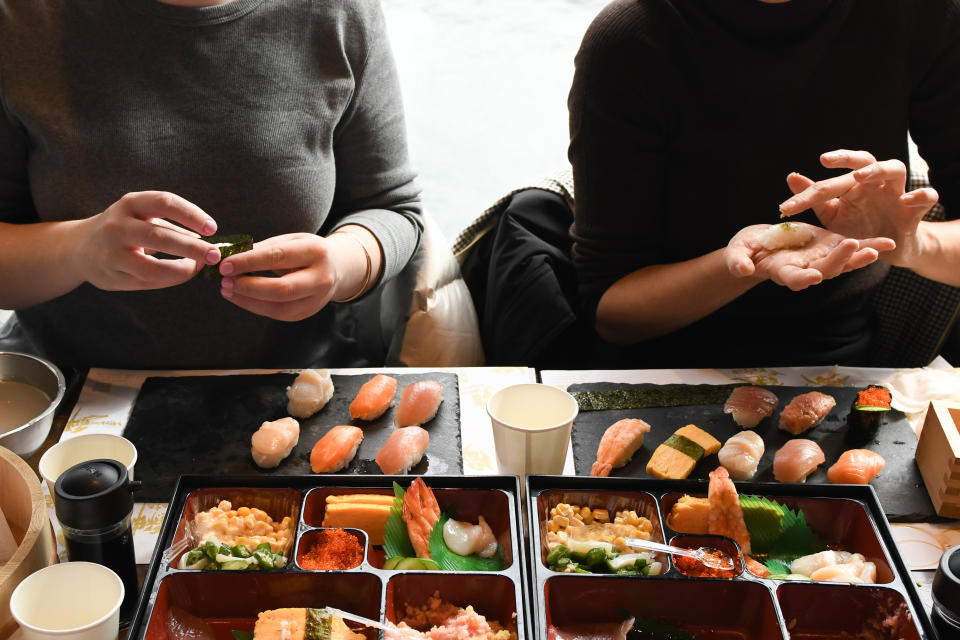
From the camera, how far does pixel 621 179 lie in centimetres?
189

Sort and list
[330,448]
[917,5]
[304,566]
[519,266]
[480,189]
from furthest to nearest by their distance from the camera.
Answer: [480,189] → [519,266] → [917,5] → [330,448] → [304,566]

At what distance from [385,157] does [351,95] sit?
0.17 meters

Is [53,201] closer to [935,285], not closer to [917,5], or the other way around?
[917,5]

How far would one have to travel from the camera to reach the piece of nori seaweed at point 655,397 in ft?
5.74

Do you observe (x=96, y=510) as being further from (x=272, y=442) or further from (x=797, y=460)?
(x=797, y=460)

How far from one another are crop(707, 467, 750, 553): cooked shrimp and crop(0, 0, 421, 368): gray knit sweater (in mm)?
939

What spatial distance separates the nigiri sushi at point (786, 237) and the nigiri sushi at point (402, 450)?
2.52 ft

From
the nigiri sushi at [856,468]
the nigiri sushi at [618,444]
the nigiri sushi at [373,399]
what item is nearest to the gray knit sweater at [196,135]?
the nigiri sushi at [373,399]

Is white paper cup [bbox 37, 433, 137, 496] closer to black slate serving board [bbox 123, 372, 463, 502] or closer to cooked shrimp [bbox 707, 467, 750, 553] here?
black slate serving board [bbox 123, 372, 463, 502]

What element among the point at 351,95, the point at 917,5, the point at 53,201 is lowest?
the point at 53,201

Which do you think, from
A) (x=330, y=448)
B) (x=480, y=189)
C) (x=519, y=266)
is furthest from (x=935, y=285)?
(x=480, y=189)

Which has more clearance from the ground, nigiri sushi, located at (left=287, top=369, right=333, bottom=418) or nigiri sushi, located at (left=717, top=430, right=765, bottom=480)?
nigiri sushi, located at (left=717, top=430, right=765, bottom=480)

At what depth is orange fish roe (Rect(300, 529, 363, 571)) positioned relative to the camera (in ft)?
4.06

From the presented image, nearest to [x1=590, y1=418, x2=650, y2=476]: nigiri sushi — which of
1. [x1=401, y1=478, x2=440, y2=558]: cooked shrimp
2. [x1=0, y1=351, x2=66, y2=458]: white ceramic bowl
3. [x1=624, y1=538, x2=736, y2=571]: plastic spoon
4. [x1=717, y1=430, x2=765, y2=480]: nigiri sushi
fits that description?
[x1=717, y1=430, x2=765, y2=480]: nigiri sushi
